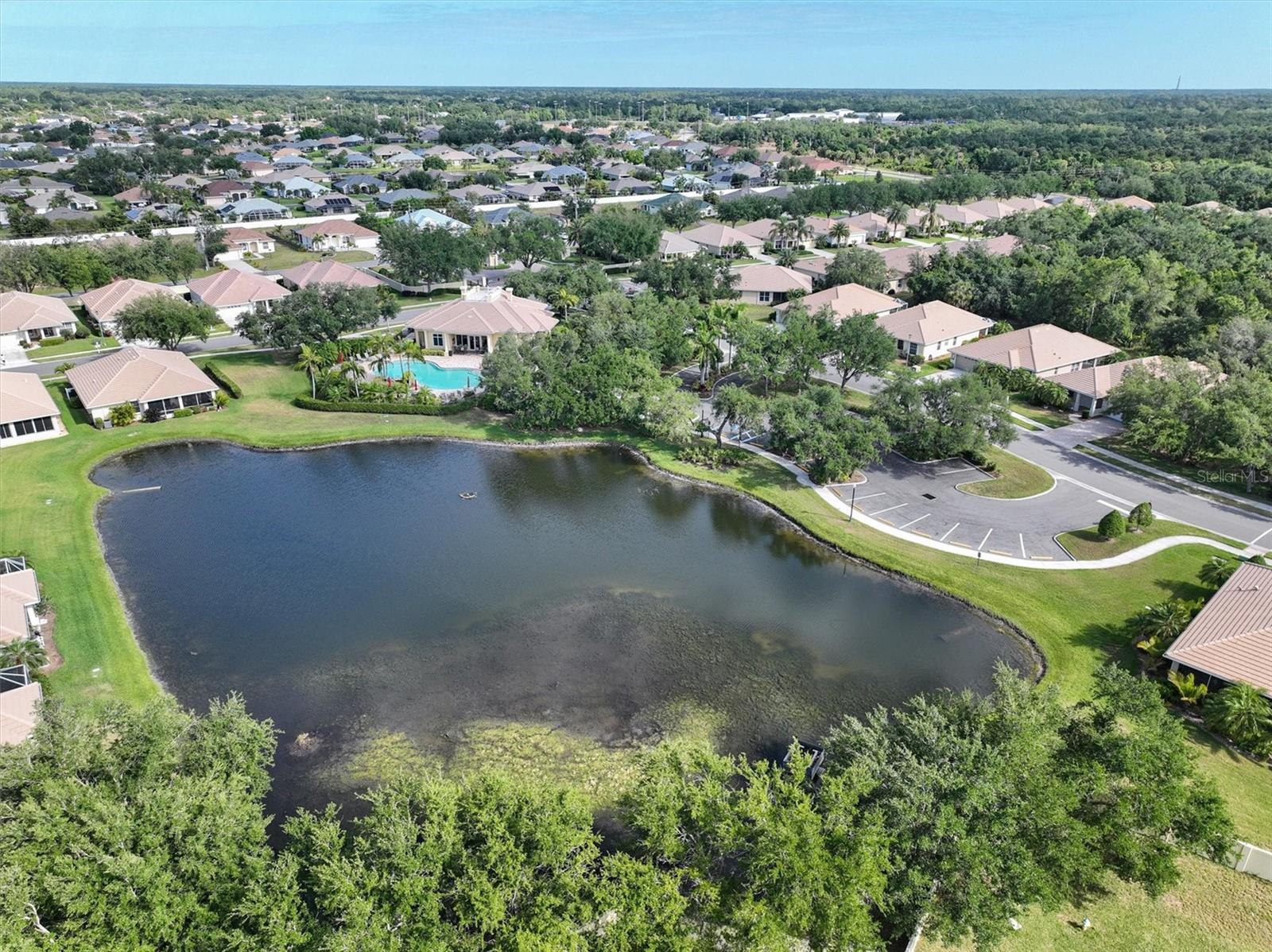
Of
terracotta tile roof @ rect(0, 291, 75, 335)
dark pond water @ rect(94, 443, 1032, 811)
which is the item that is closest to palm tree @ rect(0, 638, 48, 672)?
dark pond water @ rect(94, 443, 1032, 811)

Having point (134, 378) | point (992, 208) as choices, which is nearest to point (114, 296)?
point (134, 378)

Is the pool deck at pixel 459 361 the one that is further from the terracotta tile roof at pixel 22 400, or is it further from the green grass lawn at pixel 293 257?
the green grass lawn at pixel 293 257

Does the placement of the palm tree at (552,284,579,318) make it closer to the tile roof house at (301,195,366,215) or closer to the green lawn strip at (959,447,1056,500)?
the green lawn strip at (959,447,1056,500)

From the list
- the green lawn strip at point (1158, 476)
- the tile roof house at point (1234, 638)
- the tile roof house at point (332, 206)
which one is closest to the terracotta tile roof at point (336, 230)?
the tile roof house at point (332, 206)

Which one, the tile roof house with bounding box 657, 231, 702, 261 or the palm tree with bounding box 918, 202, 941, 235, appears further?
the palm tree with bounding box 918, 202, 941, 235

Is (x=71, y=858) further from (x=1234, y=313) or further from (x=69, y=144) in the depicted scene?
(x=69, y=144)
